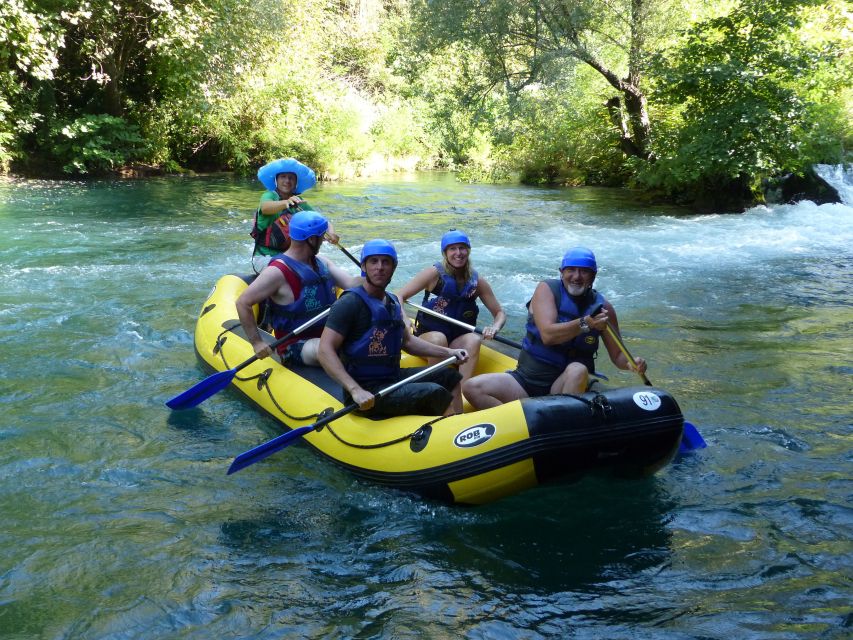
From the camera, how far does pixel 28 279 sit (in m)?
7.99

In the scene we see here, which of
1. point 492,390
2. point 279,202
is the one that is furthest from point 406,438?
point 279,202

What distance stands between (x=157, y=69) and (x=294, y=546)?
1663 centimetres

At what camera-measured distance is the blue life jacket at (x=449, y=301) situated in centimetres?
492

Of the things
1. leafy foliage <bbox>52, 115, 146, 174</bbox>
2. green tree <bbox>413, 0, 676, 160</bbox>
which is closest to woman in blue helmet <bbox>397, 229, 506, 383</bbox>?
green tree <bbox>413, 0, 676, 160</bbox>

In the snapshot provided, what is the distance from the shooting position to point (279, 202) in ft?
18.3

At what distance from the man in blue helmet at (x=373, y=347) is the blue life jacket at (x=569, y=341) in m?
0.45

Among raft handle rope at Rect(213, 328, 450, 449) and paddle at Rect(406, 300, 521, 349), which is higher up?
paddle at Rect(406, 300, 521, 349)

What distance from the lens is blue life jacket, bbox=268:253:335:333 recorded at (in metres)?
4.70

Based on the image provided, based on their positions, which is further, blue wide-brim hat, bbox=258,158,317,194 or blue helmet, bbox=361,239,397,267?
blue wide-brim hat, bbox=258,158,317,194

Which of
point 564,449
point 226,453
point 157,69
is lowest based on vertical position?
point 226,453

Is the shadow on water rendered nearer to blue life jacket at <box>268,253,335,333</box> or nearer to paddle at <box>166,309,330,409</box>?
paddle at <box>166,309,330,409</box>

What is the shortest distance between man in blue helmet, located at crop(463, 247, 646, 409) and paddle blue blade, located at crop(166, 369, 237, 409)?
153 centimetres

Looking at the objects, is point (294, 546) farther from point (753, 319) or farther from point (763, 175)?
point (763, 175)

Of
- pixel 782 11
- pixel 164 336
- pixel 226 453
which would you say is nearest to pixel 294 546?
pixel 226 453
